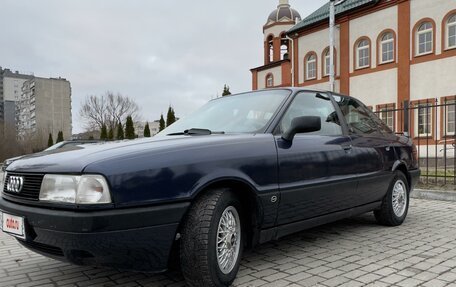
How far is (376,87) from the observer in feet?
70.9

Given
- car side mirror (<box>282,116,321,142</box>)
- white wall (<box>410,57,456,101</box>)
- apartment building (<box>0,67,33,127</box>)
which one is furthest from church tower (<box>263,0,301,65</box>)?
apartment building (<box>0,67,33,127</box>)

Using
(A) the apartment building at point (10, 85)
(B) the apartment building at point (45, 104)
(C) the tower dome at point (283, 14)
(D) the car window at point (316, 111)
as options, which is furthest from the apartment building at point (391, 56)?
(A) the apartment building at point (10, 85)

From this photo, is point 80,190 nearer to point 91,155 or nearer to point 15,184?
point 91,155

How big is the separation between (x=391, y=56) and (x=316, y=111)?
63.0 feet

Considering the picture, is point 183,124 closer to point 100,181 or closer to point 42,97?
point 100,181

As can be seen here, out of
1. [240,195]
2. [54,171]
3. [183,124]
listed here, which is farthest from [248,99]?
[54,171]

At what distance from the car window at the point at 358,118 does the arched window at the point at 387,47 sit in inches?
698

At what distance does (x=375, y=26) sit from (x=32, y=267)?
866 inches

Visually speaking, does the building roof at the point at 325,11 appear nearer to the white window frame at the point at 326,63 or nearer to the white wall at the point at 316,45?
the white wall at the point at 316,45

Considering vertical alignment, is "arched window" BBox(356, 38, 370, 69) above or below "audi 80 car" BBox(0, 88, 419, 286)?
above

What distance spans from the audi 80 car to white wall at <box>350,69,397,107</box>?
18.4m

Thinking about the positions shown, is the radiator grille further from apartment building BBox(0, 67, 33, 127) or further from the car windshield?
apartment building BBox(0, 67, 33, 127)

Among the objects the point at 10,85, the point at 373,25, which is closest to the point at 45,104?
the point at 10,85

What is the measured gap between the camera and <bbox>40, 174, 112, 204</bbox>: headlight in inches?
93.2
